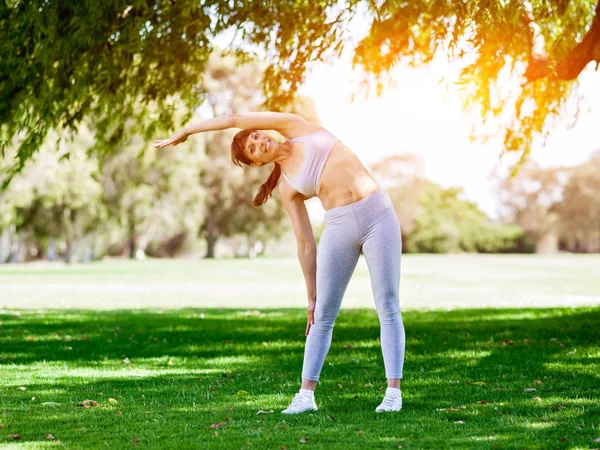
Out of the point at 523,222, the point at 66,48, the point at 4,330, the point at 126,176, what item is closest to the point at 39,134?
the point at 66,48

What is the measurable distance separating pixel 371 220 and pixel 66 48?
20.3 ft

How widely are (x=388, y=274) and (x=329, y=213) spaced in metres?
0.55

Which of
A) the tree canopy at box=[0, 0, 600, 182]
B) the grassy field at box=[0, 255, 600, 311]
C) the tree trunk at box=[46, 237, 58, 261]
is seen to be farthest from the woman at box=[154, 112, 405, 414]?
the tree trunk at box=[46, 237, 58, 261]

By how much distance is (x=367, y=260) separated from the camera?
5.18 meters

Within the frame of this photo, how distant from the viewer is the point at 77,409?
5.70 metres

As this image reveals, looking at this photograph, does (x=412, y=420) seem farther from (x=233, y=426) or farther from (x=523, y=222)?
(x=523, y=222)

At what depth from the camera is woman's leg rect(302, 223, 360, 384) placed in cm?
519

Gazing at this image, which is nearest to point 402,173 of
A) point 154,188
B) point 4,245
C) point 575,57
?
point 154,188

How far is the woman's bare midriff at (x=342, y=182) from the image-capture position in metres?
5.15

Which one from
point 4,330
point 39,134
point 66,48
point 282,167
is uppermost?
point 66,48

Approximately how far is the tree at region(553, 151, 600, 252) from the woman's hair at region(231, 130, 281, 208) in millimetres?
77126

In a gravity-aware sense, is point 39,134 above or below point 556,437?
above

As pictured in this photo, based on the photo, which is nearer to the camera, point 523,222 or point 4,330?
point 4,330

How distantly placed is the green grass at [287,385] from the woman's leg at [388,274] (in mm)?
423
